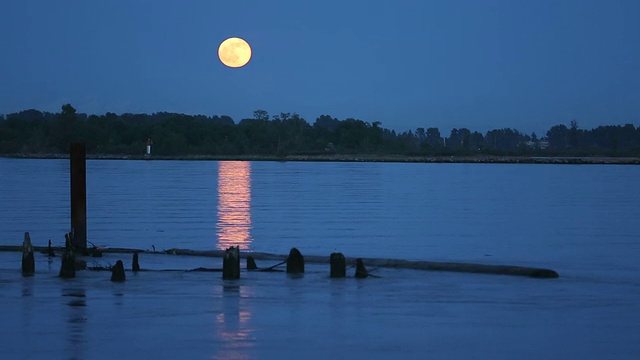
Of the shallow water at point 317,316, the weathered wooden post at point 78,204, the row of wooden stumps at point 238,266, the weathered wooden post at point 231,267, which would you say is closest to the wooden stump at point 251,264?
the shallow water at point 317,316

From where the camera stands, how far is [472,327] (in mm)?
13867

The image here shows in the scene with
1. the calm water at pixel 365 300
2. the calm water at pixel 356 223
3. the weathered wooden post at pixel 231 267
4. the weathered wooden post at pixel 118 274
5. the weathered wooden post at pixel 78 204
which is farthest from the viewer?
the calm water at pixel 356 223

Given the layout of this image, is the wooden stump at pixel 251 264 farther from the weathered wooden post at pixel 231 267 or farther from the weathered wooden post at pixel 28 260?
the weathered wooden post at pixel 28 260

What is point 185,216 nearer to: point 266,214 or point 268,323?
point 266,214

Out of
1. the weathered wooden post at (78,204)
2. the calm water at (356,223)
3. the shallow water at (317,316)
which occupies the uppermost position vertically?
the weathered wooden post at (78,204)

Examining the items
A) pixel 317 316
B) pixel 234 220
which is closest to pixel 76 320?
pixel 317 316

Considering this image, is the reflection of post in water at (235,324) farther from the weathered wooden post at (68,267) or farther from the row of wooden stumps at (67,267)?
the weathered wooden post at (68,267)

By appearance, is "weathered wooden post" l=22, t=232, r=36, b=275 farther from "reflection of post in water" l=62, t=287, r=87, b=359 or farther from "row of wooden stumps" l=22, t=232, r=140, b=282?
"reflection of post in water" l=62, t=287, r=87, b=359

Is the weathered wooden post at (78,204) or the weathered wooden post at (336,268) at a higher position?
the weathered wooden post at (78,204)

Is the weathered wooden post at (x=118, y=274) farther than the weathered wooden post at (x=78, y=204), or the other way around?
the weathered wooden post at (x=78, y=204)

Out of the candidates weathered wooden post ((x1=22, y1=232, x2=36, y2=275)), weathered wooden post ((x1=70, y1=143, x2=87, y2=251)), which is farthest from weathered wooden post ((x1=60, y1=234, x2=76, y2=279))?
weathered wooden post ((x1=70, y1=143, x2=87, y2=251))

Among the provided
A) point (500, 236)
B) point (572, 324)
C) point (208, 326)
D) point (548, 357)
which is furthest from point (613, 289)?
point (500, 236)

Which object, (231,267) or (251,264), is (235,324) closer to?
(231,267)

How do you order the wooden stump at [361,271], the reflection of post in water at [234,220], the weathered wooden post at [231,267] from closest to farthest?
1. the weathered wooden post at [231,267]
2. the wooden stump at [361,271]
3. the reflection of post in water at [234,220]
